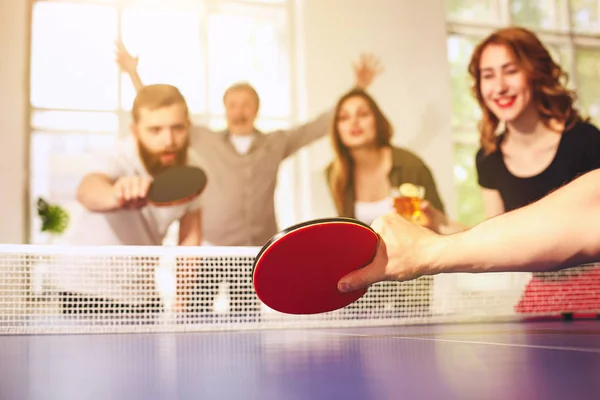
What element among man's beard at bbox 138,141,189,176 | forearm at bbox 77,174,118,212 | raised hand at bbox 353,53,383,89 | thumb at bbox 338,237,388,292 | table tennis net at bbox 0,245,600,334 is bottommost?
table tennis net at bbox 0,245,600,334

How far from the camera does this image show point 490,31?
7.28 metres

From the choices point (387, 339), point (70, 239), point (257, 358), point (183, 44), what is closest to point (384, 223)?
point (257, 358)

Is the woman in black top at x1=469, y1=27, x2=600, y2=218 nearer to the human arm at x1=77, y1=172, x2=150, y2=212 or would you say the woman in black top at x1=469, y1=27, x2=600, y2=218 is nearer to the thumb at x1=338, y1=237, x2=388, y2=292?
the human arm at x1=77, y1=172, x2=150, y2=212

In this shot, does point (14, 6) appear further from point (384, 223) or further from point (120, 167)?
point (384, 223)

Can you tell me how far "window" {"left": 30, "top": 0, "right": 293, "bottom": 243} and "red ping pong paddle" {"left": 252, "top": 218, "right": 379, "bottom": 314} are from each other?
13.0 feet

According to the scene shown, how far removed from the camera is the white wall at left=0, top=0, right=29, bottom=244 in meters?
5.94

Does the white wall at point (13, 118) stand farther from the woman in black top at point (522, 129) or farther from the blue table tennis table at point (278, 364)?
the woman in black top at point (522, 129)

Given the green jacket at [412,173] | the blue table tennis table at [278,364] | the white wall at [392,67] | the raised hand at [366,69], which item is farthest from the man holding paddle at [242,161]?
the blue table tennis table at [278,364]

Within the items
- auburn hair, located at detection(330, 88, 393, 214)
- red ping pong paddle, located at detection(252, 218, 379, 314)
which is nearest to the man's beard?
auburn hair, located at detection(330, 88, 393, 214)

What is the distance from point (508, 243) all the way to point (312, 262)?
622 millimetres

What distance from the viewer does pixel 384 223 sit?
89.3 inches

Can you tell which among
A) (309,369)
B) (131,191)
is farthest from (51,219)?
(309,369)

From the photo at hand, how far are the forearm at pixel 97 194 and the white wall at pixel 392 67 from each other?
1.80 meters

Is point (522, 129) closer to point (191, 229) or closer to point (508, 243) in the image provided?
point (191, 229)
